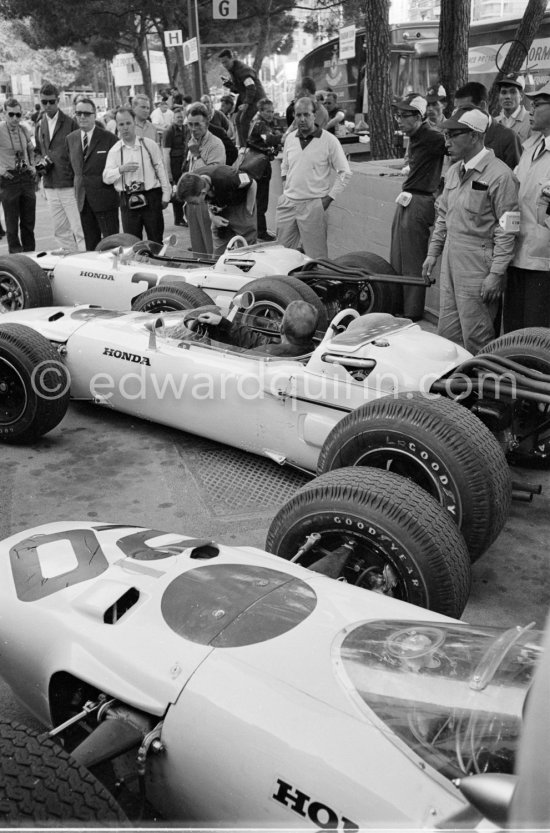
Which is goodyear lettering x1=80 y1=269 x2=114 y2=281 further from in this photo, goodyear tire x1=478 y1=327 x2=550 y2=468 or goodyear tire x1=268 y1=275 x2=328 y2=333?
goodyear tire x1=478 y1=327 x2=550 y2=468

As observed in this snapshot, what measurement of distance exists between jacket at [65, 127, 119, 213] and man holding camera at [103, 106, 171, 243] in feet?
1.21

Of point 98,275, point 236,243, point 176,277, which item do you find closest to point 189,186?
point 236,243

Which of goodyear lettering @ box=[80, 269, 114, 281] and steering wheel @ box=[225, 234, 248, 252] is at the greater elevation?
steering wheel @ box=[225, 234, 248, 252]

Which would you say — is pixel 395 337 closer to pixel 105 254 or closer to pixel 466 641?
pixel 466 641

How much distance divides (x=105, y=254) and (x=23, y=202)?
13.0ft

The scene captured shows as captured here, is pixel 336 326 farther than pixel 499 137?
No

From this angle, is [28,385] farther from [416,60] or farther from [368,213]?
[416,60]

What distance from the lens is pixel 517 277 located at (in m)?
5.95

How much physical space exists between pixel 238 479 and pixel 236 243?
3.43 metres

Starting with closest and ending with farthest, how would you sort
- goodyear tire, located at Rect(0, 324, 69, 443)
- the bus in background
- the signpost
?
goodyear tire, located at Rect(0, 324, 69, 443)
the signpost
the bus in background

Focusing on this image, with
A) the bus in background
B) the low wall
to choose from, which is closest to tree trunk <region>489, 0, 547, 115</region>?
the low wall

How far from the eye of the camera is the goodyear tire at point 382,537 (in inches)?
122

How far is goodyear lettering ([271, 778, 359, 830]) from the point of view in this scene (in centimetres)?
194

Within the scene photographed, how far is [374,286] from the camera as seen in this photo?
25.3 ft
